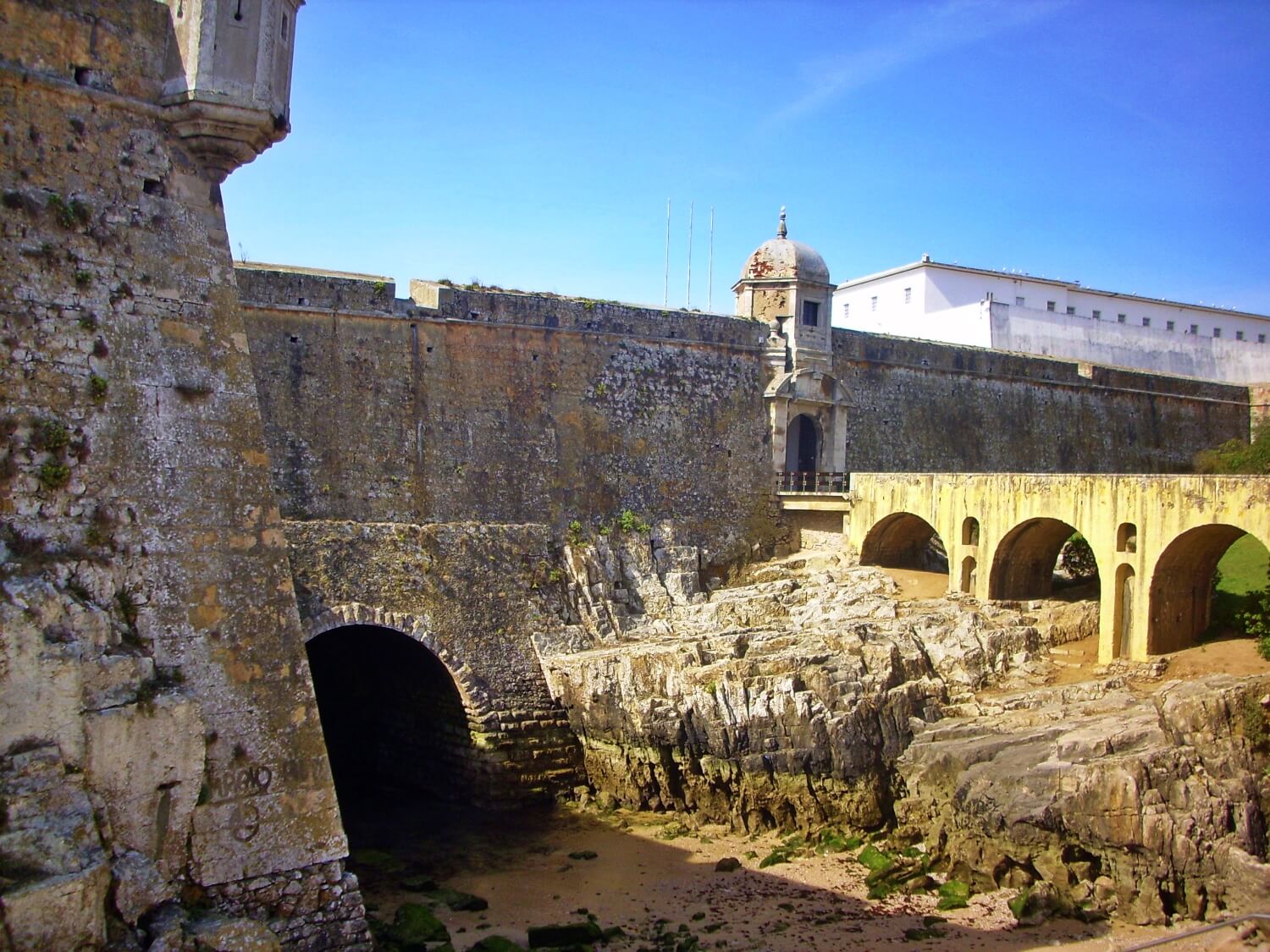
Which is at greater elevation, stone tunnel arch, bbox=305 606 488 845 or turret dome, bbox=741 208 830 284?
turret dome, bbox=741 208 830 284

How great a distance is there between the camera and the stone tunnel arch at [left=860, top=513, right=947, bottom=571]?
26188 millimetres

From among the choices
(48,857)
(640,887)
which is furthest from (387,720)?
(48,857)

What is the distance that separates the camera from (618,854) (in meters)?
18.3

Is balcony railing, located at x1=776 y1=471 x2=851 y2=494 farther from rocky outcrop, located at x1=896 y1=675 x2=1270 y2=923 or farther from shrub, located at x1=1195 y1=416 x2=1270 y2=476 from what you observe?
rocky outcrop, located at x1=896 y1=675 x2=1270 y2=923

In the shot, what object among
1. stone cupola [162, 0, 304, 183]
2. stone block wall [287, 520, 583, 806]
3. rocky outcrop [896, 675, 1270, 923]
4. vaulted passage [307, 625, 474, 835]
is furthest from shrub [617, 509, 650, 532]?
stone cupola [162, 0, 304, 183]

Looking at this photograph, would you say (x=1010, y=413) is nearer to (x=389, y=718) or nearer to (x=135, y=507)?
(x=389, y=718)

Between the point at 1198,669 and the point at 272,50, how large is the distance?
16.6 metres

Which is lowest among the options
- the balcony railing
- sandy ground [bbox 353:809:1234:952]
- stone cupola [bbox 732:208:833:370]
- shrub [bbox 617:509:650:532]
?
sandy ground [bbox 353:809:1234:952]

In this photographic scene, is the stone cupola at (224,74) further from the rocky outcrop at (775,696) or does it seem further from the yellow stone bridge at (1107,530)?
the yellow stone bridge at (1107,530)

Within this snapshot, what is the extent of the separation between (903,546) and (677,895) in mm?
12350

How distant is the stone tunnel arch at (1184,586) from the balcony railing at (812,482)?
8.61 m

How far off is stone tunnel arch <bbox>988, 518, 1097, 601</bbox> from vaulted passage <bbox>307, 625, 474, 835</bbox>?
10.7m

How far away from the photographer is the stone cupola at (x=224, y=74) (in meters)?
10.8

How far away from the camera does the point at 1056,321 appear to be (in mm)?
40906
